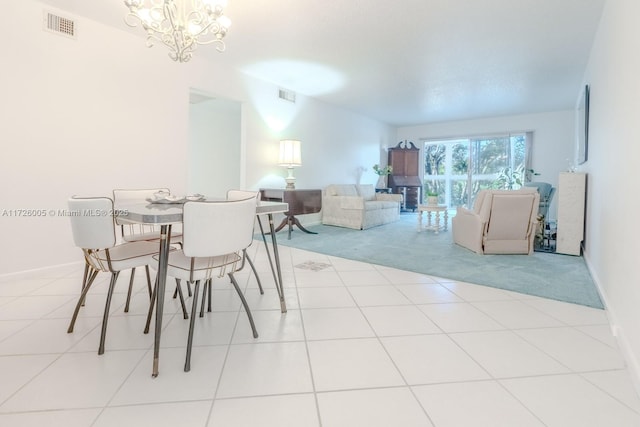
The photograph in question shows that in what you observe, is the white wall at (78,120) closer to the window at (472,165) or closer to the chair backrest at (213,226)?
the chair backrest at (213,226)

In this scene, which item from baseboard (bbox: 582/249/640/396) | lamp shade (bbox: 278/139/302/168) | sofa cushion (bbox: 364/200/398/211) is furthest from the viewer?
sofa cushion (bbox: 364/200/398/211)

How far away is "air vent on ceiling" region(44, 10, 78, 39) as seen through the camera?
9.10ft

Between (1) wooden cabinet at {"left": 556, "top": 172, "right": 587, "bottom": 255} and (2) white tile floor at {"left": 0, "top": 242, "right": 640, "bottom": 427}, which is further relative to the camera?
(1) wooden cabinet at {"left": 556, "top": 172, "right": 587, "bottom": 255}

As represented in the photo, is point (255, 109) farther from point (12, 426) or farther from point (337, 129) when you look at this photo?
point (12, 426)

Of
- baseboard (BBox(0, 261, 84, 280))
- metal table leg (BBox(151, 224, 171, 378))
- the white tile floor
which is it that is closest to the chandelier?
metal table leg (BBox(151, 224, 171, 378))

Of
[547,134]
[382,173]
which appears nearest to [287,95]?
[382,173]

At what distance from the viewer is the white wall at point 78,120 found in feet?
8.64

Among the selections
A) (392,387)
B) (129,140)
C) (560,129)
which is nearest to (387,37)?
(129,140)

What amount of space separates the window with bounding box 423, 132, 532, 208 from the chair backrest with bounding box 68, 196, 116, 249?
6.44 metres

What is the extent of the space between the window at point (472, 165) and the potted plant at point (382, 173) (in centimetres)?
120

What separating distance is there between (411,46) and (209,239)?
3343 millimetres

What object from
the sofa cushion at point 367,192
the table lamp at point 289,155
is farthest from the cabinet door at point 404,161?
the table lamp at point 289,155

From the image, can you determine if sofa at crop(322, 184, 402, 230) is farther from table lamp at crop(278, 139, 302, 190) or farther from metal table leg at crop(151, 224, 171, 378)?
metal table leg at crop(151, 224, 171, 378)

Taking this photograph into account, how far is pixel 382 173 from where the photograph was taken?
7.75m
